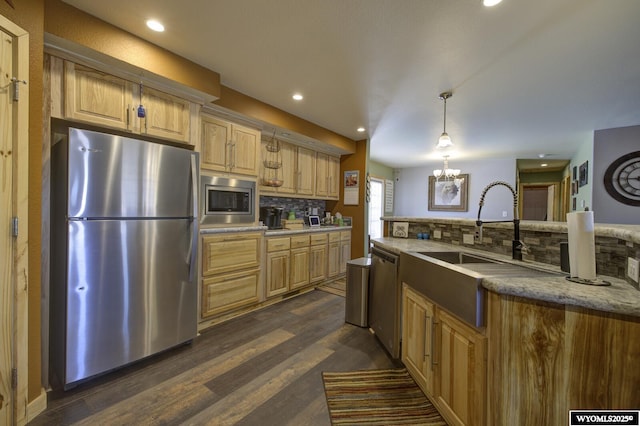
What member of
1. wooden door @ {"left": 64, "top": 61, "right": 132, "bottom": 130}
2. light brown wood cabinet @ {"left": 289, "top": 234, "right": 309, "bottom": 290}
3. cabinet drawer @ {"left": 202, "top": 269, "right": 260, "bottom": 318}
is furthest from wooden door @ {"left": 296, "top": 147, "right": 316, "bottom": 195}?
wooden door @ {"left": 64, "top": 61, "right": 132, "bottom": 130}

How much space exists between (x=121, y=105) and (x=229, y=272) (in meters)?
1.71

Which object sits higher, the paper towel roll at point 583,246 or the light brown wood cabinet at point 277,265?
the paper towel roll at point 583,246

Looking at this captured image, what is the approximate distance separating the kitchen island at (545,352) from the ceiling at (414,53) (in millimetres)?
1670

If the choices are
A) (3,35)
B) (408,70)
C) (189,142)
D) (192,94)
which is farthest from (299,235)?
(3,35)

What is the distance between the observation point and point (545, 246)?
5.03 ft

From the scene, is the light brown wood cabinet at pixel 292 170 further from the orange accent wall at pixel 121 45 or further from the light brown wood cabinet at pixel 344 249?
the orange accent wall at pixel 121 45

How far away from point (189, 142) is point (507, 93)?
3340mm

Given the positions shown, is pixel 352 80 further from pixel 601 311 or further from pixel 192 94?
pixel 601 311

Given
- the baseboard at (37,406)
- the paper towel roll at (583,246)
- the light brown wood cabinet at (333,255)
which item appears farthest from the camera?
the light brown wood cabinet at (333,255)

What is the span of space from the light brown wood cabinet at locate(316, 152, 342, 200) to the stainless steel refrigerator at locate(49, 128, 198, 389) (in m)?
2.45

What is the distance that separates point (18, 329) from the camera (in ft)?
4.54

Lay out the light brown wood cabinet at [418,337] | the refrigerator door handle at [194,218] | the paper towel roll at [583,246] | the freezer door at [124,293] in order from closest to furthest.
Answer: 1. the paper towel roll at [583,246]
2. the light brown wood cabinet at [418,337]
3. the freezer door at [124,293]
4. the refrigerator door handle at [194,218]

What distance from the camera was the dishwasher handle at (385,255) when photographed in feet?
6.71

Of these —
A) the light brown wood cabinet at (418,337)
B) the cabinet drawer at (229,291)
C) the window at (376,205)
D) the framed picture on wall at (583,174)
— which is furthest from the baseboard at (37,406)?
the framed picture on wall at (583,174)
